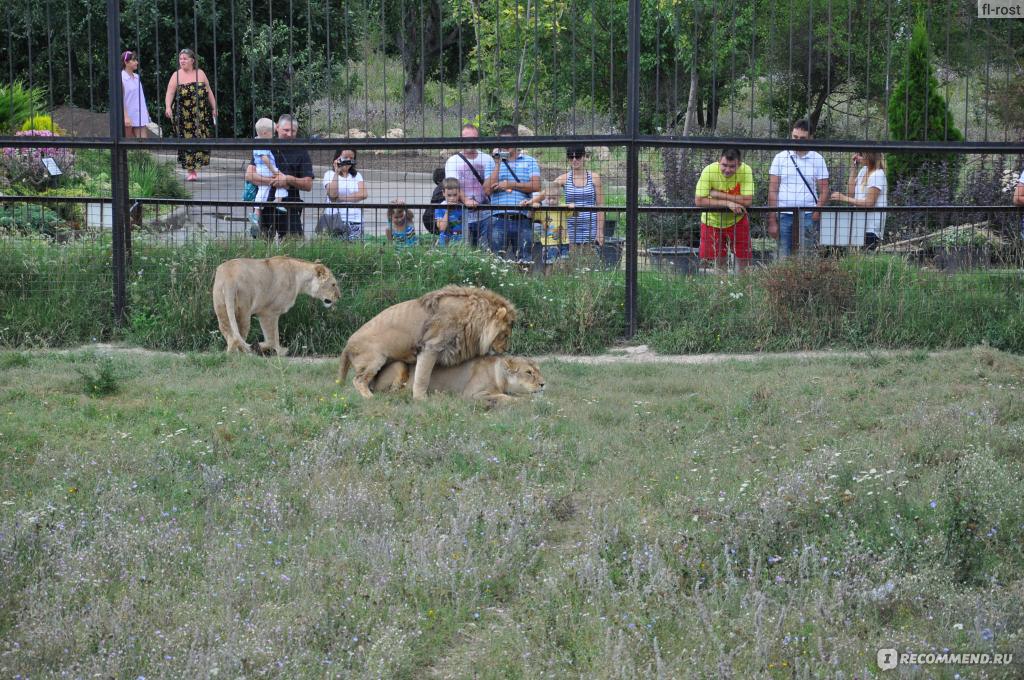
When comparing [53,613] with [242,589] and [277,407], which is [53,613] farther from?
[277,407]

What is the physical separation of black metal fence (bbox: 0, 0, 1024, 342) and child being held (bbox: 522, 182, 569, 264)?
0.75 feet

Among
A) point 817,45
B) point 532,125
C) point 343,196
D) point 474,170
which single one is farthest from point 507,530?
point 817,45

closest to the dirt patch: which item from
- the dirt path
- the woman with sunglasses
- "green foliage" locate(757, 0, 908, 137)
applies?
the woman with sunglasses

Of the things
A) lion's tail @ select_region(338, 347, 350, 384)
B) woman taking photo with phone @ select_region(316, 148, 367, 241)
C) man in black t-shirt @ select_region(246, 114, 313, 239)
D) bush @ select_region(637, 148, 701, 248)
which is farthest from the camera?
bush @ select_region(637, 148, 701, 248)

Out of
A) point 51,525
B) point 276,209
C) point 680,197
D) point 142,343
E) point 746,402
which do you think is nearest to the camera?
point 51,525

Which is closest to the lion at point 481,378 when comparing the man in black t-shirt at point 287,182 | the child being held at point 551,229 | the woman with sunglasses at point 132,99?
the child being held at point 551,229

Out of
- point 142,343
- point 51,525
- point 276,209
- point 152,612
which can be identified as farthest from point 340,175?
point 152,612

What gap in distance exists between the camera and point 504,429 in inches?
323

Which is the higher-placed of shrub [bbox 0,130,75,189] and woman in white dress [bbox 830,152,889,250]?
shrub [bbox 0,130,75,189]

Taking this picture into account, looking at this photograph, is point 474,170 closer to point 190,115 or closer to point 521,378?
point 190,115

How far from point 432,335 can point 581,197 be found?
4.37 meters

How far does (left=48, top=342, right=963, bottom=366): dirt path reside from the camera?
1059cm

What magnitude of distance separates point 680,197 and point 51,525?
10641 mm

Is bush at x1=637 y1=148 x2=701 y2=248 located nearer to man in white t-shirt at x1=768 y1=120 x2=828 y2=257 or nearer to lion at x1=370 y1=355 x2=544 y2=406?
man in white t-shirt at x1=768 y1=120 x2=828 y2=257
